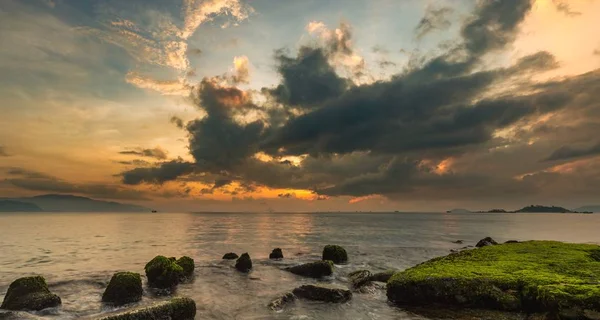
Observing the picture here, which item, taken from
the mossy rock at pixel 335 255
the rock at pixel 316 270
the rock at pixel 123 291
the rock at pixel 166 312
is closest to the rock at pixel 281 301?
the rock at pixel 166 312

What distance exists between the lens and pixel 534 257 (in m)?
18.9

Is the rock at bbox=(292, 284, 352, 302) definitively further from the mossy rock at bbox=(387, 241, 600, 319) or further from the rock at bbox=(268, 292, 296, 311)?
the mossy rock at bbox=(387, 241, 600, 319)

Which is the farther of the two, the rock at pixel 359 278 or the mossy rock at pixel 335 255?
the mossy rock at pixel 335 255

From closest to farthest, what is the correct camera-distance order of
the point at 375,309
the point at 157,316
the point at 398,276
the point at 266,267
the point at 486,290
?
the point at 157,316, the point at 486,290, the point at 375,309, the point at 398,276, the point at 266,267

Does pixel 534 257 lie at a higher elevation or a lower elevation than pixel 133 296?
higher

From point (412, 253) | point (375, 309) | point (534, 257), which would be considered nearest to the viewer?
point (375, 309)

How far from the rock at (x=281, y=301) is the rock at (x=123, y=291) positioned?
697cm

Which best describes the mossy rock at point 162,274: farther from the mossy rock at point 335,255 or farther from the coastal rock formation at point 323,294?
the mossy rock at point 335,255

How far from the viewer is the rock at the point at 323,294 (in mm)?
16203

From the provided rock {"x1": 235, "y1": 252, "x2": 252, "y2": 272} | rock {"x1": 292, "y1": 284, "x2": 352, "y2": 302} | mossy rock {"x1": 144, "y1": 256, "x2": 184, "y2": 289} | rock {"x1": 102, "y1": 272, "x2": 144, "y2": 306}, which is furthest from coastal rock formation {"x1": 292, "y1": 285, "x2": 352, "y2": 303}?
rock {"x1": 235, "y1": 252, "x2": 252, "y2": 272}

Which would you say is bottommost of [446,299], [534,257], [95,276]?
[95,276]

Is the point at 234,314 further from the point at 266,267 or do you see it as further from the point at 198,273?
the point at 266,267

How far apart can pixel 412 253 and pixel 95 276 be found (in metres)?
31.7

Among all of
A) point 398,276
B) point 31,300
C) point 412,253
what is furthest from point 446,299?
point 412,253
